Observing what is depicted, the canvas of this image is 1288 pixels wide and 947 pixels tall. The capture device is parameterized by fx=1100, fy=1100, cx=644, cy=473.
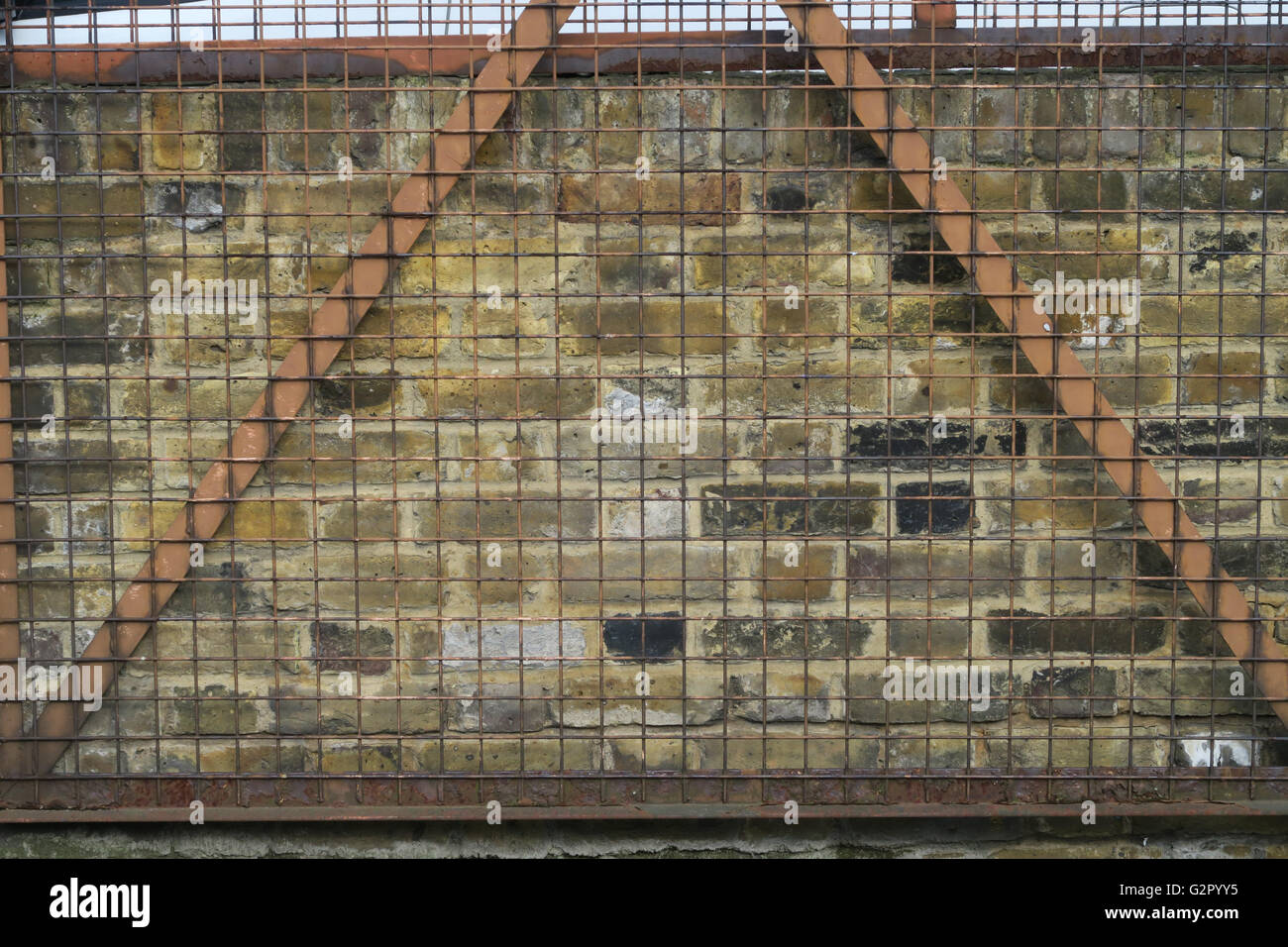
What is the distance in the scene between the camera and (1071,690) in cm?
277

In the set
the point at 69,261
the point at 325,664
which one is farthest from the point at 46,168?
the point at 325,664

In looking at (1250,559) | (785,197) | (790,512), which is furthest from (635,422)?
(1250,559)

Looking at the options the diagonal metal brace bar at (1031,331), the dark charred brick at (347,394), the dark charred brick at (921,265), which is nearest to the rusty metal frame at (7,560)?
the dark charred brick at (347,394)

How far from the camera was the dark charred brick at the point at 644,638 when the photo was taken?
8.98 ft

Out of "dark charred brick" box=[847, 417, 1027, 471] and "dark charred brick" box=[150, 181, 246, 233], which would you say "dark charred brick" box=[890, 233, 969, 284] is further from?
"dark charred brick" box=[150, 181, 246, 233]

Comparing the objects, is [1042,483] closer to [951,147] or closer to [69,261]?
[951,147]

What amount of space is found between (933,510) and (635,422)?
77 centimetres

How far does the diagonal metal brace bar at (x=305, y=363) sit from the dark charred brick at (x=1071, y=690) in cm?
190

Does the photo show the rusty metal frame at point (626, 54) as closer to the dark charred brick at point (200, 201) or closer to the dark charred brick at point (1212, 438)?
the dark charred brick at point (200, 201)

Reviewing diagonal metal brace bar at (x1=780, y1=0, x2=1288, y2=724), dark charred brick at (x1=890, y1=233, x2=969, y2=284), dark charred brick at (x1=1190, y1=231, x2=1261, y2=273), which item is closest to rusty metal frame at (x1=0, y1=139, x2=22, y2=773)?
diagonal metal brace bar at (x1=780, y1=0, x2=1288, y2=724)

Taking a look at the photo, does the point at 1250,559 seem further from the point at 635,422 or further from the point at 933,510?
the point at 635,422

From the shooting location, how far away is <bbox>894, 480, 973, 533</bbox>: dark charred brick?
2723mm

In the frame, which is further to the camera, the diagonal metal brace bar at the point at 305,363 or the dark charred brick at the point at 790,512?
the dark charred brick at the point at 790,512

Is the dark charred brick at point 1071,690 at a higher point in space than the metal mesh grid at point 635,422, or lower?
lower
